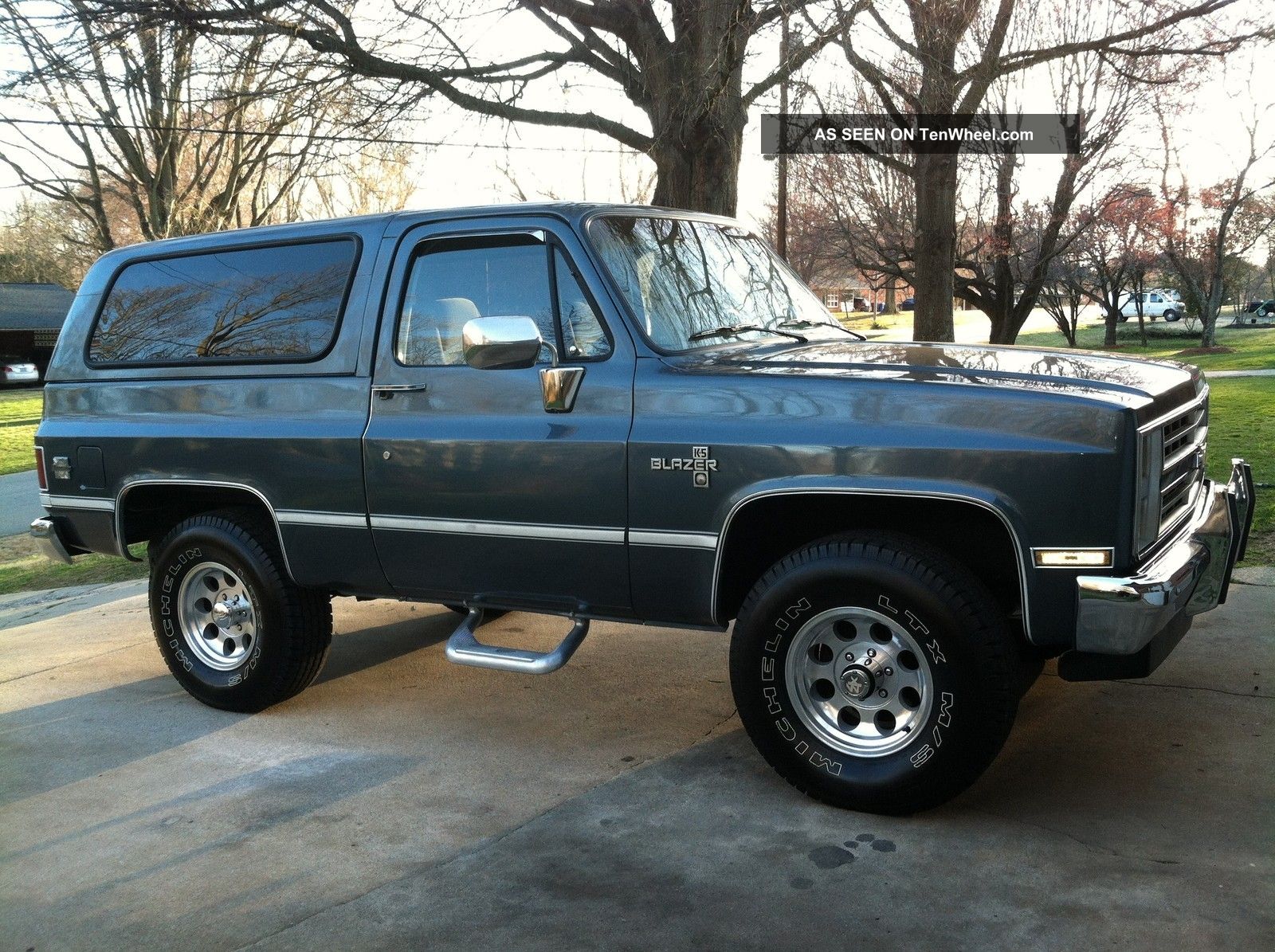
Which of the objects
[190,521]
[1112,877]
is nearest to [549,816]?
[1112,877]

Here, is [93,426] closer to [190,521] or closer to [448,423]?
[190,521]

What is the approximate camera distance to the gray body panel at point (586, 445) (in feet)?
12.0

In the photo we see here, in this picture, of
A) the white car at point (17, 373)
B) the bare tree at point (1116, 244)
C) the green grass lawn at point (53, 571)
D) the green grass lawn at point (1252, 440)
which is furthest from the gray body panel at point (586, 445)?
the white car at point (17, 373)

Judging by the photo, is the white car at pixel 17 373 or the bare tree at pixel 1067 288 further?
the white car at pixel 17 373

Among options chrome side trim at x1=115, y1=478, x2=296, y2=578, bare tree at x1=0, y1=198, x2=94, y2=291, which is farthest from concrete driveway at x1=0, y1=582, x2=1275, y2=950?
bare tree at x1=0, y1=198, x2=94, y2=291

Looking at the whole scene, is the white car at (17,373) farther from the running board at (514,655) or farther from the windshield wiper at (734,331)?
the windshield wiper at (734,331)

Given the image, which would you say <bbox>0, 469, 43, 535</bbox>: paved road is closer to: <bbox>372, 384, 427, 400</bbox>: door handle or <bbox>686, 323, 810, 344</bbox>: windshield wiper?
<bbox>372, 384, 427, 400</bbox>: door handle

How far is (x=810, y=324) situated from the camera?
5203 mm

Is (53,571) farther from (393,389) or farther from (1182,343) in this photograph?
(1182,343)

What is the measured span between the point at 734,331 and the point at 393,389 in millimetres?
1401

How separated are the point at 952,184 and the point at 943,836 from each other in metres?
13.3

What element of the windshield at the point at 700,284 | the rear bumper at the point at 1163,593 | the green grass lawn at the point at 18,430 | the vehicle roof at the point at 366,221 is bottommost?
the green grass lawn at the point at 18,430

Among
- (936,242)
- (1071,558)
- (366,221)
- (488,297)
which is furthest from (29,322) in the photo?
(1071,558)

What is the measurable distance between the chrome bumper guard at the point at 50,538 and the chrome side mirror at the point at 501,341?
9.11ft
